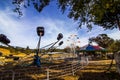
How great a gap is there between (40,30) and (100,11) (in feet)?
19.6

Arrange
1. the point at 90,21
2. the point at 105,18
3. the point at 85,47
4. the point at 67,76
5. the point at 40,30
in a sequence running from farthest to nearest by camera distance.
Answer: the point at 85,47, the point at 105,18, the point at 90,21, the point at 67,76, the point at 40,30

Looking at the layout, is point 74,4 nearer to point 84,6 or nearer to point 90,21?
point 84,6

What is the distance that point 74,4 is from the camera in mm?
14430

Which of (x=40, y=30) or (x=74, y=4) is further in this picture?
(x=74, y=4)

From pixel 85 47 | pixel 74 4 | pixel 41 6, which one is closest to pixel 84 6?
pixel 74 4

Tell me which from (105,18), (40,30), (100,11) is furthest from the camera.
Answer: (105,18)

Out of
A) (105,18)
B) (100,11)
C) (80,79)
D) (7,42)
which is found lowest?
(80,79)

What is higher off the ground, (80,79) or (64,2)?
(64,2)

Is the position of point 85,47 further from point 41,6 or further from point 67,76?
point 41,6

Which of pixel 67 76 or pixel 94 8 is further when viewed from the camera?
pixel 67 76

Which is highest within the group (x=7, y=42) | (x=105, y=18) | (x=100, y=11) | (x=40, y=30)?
(x=105, y=18)

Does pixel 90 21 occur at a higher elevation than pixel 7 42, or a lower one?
higher

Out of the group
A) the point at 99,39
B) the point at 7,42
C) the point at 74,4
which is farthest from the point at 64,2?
the point at 99,39

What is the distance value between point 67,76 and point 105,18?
19135 mm
